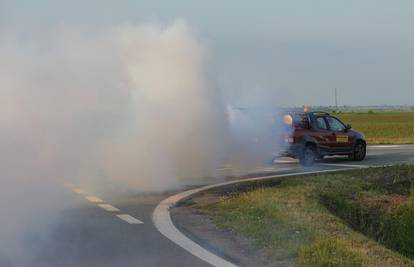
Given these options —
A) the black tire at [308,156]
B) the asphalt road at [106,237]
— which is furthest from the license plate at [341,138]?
the asphalt road at [106,237]

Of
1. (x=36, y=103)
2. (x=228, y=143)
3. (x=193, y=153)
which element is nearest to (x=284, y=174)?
(x=228, y=143)

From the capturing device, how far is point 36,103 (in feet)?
31.7

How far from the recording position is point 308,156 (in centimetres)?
1902

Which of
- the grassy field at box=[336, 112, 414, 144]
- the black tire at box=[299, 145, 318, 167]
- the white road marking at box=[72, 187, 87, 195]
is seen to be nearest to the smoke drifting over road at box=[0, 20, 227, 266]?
the white road marking at box=[72, 187, 87, 195]

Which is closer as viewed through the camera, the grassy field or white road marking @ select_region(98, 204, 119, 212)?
white road marking @ select_region(98, 204, 119, 212)

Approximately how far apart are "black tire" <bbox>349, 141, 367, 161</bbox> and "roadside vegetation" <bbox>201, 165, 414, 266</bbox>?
4.39 metres

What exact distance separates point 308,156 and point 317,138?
0.68m

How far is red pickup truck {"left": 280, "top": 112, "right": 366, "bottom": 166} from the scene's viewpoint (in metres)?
18.5

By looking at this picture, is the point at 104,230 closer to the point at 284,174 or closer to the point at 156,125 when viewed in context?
the point at 156,125

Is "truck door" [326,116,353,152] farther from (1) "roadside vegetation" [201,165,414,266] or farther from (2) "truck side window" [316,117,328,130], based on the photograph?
(1) "roadside vegetation" [201,165,414,266]

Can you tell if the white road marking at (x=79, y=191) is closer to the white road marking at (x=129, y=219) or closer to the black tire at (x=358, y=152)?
the white road marking at (x=129, y=219)

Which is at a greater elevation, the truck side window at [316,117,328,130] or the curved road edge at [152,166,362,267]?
the truck side window at [316,117,328,130]

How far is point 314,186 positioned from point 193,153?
10.7 ft

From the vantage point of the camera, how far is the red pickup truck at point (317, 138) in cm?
1850
